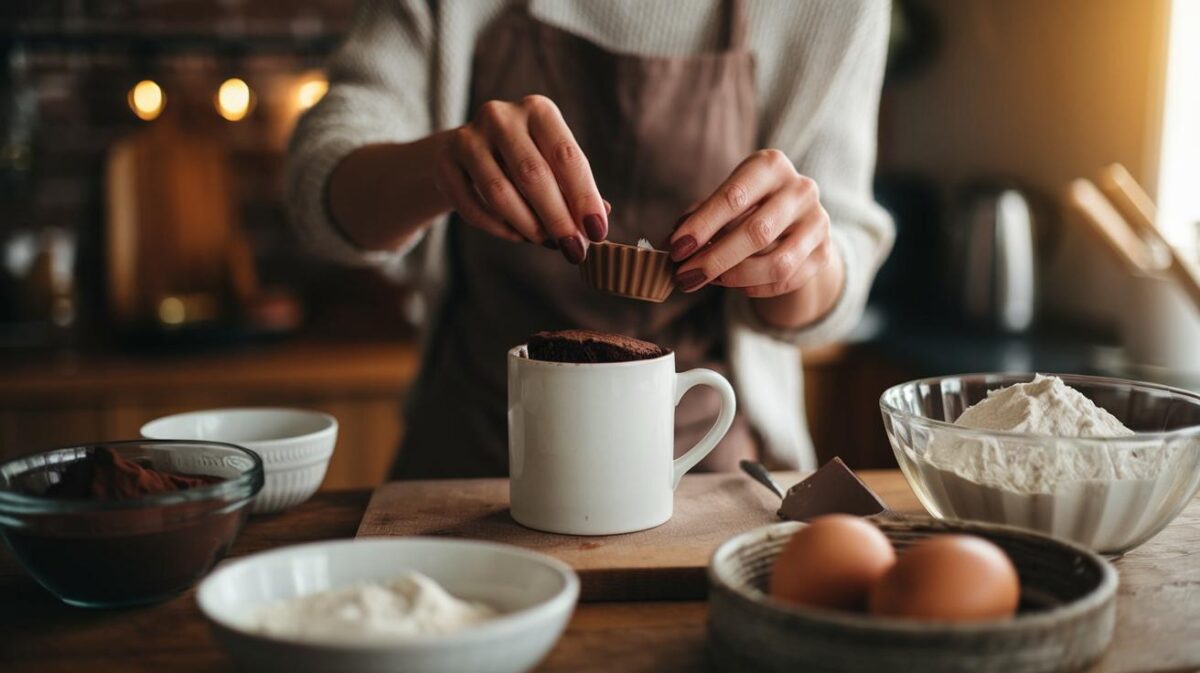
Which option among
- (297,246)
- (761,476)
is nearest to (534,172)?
(761,476)

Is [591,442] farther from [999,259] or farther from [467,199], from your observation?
[999,259]

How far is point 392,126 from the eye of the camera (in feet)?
4.50

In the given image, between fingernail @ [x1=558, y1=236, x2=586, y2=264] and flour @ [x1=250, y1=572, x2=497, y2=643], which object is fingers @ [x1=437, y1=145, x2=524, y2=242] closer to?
fingernail @ [x1=558, y1=236, x2=586, y2=264]

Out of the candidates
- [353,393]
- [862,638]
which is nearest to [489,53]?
[862,638]

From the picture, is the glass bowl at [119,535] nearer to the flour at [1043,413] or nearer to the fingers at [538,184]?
the fingers at [538,184]

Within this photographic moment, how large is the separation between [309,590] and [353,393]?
1.72 metres

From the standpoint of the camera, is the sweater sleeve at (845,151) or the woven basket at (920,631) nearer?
→ the woven basket at (920,631)

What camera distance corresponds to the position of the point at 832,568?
0.65 m

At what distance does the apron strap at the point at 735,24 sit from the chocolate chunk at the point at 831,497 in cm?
63

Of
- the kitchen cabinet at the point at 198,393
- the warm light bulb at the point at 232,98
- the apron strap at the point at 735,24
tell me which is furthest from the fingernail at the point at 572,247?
the warm light bulb at the point at 232,98

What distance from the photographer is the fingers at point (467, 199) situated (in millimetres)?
992

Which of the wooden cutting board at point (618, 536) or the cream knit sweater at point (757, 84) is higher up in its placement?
the cream knit sweater at point (757, 84)

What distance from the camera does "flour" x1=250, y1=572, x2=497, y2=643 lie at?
61cm

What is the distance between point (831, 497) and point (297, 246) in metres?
2.24
